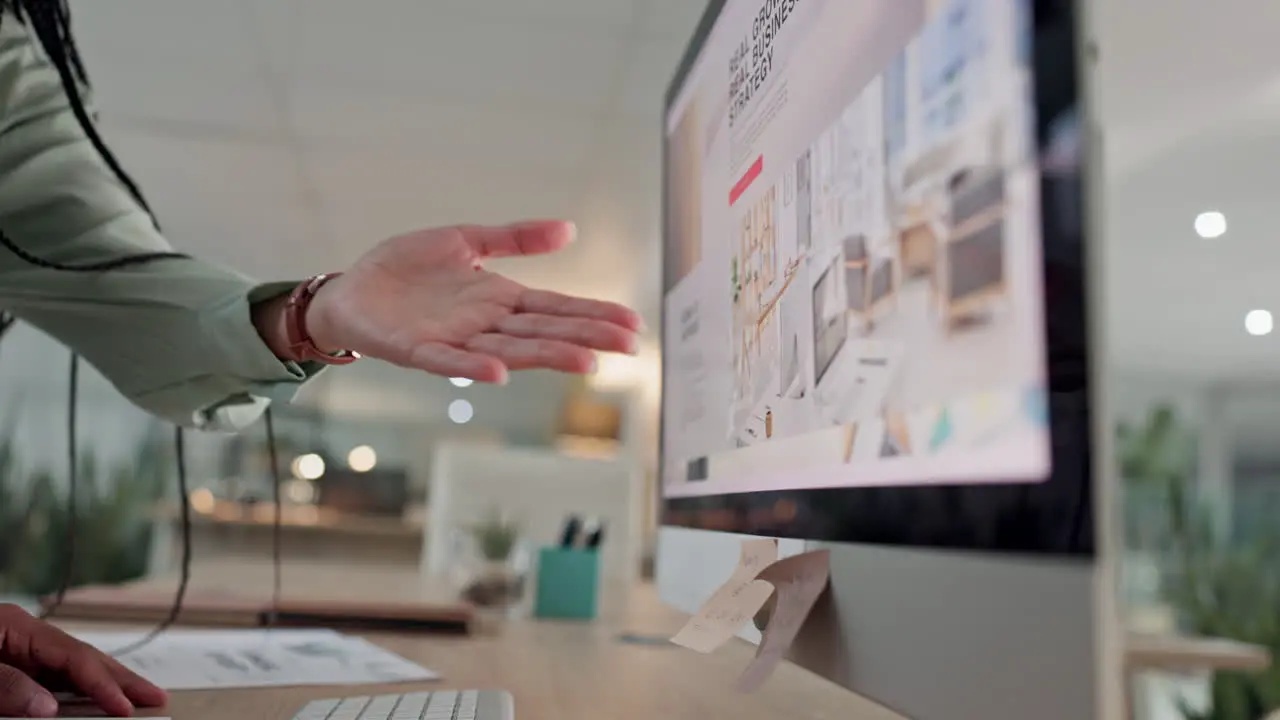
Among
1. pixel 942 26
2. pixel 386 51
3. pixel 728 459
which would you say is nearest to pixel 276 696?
pixel 728 459

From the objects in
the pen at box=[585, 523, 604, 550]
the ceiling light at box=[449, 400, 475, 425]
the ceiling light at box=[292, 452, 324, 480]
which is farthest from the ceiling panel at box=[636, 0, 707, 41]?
the ceiling light at box=[449, 400, 475, 425]

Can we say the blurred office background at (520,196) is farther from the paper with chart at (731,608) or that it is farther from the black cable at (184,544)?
the black cable at (184,544)

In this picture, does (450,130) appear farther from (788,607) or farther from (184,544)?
(788,607)

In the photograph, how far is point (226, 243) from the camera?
13.8 ft

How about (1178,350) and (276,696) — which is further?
(1178,350)

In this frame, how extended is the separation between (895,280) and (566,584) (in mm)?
1049

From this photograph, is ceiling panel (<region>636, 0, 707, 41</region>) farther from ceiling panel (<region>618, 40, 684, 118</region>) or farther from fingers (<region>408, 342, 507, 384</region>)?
fingers (<region>408, 342, 507, 384</region>)

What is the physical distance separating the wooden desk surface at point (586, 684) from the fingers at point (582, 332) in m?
0.24

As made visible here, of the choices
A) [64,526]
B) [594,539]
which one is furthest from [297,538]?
[594,539]

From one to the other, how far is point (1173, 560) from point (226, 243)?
408 centimetres

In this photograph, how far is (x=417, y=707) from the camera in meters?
0.58

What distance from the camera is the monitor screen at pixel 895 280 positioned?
32 centimetres

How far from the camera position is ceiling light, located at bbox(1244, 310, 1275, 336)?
11.3ft

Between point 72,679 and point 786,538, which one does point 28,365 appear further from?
point 786,538
